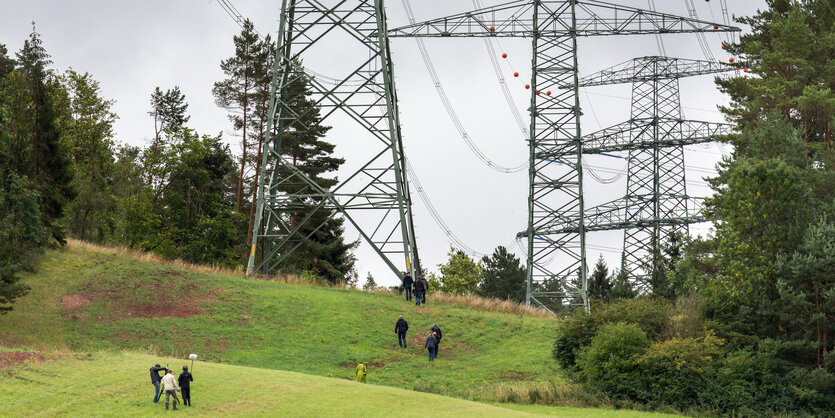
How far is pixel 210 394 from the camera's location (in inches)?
984

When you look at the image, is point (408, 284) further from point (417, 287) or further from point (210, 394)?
point (210, 394)

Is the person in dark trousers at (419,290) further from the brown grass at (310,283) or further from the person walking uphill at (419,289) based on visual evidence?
the brown grass at (310,283)

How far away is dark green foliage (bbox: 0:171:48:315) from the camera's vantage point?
113 feet

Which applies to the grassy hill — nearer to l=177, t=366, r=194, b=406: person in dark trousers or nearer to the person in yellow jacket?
the person in yellow jacket

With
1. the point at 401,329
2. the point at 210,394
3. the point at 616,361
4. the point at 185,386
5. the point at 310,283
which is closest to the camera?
the point at 185,386

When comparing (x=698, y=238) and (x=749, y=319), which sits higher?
(x=698, y=238)

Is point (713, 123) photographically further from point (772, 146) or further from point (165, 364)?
point (165, 364)

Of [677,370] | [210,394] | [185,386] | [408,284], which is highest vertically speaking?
[408,284]

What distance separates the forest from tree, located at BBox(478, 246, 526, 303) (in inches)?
A: 1184

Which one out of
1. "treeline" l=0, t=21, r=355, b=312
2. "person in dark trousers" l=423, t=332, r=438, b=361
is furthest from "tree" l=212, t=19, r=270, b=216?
"person in dark trousers" l=423, t=332, r=438, b=361

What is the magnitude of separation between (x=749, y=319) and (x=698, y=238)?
41.9 ft

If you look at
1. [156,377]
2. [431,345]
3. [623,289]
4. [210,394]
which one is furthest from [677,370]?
[623,289]

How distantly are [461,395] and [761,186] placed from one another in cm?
1706

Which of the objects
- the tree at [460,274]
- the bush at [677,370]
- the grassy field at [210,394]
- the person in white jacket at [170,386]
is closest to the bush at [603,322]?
the bush at [677,370]
